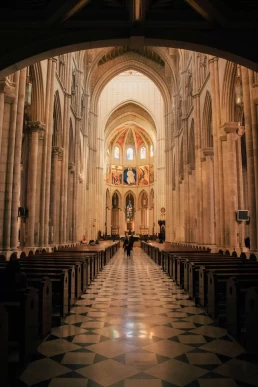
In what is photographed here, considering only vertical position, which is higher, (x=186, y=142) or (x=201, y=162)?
(x=186, y=142)

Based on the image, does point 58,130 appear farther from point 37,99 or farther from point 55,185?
point 37,99

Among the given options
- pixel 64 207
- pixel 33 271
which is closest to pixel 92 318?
pixel 33 271

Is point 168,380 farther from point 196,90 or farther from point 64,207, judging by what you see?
point 196,90

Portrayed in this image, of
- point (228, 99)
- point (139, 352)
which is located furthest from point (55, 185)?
point (139, 352)

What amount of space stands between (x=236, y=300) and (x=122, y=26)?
19.1 feet

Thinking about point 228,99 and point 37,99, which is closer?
point 37,99

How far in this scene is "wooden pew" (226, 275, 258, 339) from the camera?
530 cm

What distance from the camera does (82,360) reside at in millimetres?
4410

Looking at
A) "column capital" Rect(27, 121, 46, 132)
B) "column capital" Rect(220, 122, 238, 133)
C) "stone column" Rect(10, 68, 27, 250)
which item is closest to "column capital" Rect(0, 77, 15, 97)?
"stone column" Rect(10, 68, 27, 250)

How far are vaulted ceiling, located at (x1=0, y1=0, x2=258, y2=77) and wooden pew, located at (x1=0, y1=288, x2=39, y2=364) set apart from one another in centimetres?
464

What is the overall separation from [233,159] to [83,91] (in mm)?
20669

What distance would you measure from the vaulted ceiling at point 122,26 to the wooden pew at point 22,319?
15.2 ft

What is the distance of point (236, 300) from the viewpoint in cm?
529

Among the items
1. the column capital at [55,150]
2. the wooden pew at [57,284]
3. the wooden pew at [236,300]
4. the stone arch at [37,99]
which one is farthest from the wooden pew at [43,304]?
the column capital at [55,150]
